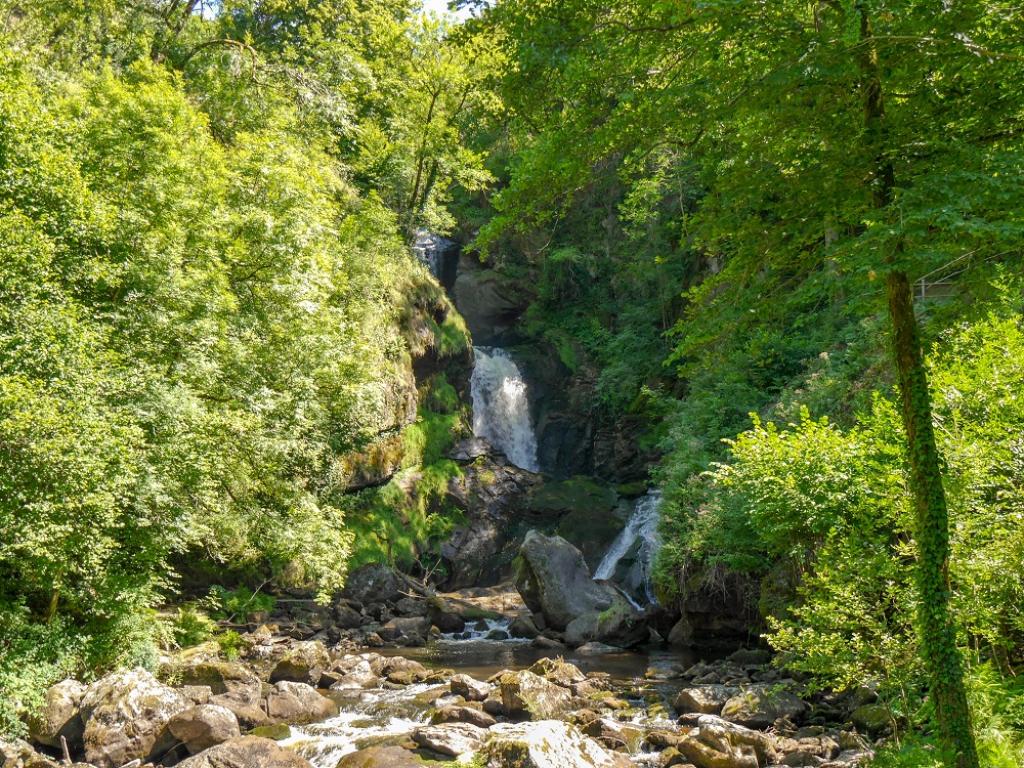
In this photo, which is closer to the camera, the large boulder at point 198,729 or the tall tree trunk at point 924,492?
the tall tree trunk at point 924,492

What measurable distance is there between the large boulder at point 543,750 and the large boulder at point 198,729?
4462 mm

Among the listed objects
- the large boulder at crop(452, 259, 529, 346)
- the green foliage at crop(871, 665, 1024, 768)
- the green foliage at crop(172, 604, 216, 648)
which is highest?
the large boulder at crop(452, 259, 529, 346)

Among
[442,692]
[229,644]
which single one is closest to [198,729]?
[442,692]

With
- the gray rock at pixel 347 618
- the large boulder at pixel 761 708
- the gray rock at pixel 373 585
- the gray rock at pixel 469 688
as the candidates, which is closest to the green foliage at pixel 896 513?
the large boulder at pixel 761 708

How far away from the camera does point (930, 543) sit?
5512mm

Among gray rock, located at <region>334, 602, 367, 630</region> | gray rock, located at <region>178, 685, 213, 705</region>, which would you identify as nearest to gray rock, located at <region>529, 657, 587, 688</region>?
gray rock, located at <region>178, 685, 213, 705</region>

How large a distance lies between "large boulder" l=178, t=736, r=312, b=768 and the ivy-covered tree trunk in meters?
8.15

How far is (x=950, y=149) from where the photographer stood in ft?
15.9

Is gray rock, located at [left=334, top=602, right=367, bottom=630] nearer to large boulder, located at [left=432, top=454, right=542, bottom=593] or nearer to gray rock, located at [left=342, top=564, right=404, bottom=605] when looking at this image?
gray rock, located at [left=342, top=564, right=404, bottom=605]

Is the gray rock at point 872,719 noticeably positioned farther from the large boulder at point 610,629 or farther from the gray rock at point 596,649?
the large boulder at point 610,629

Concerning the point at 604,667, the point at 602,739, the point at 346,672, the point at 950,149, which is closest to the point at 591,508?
the point at 604,667

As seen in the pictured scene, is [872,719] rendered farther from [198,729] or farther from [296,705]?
[198,729]

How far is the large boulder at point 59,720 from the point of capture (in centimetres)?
1049

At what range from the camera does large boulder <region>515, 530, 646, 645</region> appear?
63.2 feet
